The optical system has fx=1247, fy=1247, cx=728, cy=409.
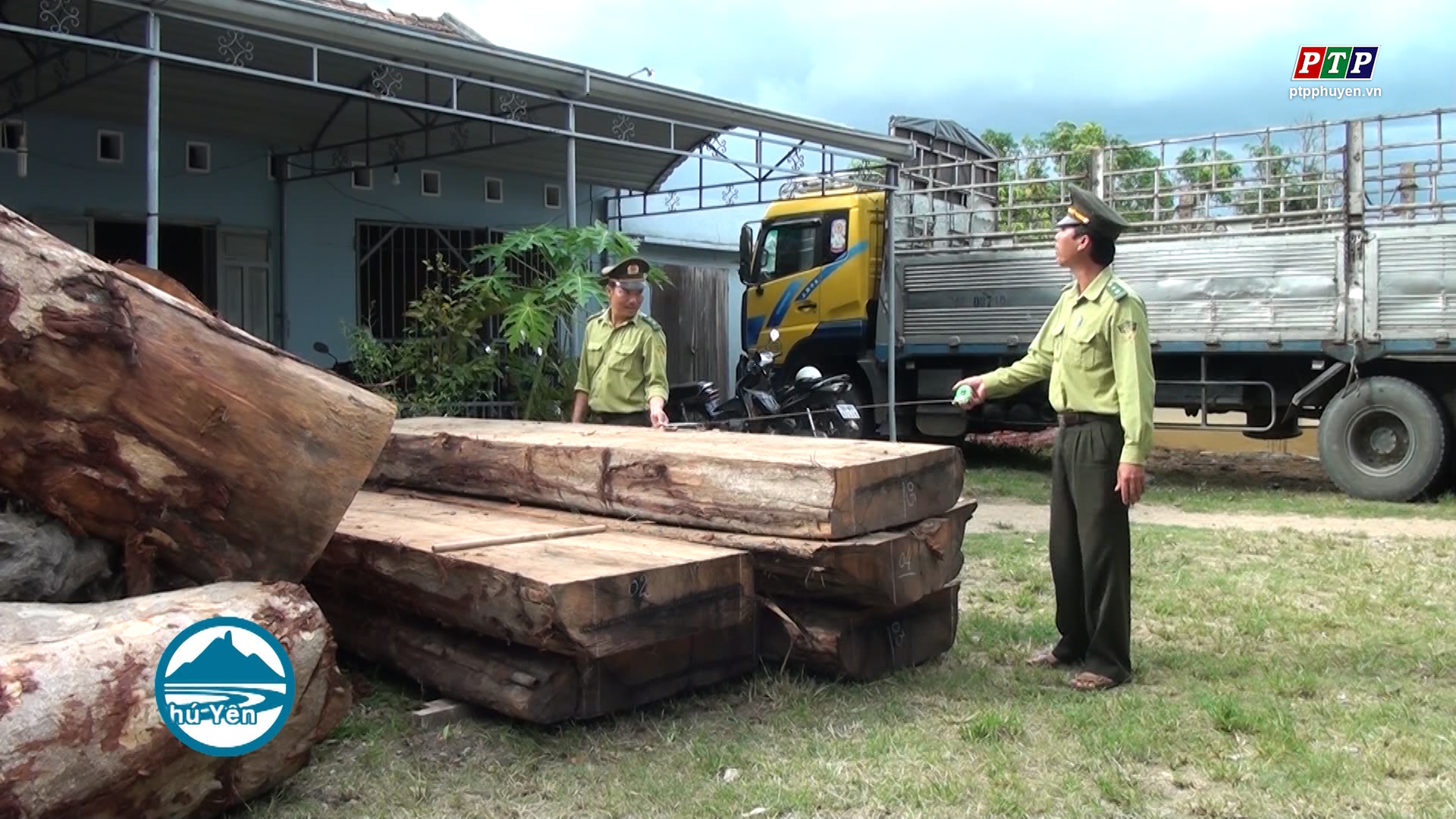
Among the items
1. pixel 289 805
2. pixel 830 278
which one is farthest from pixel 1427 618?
pixel 830 278

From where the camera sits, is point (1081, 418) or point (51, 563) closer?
point (51, 563)

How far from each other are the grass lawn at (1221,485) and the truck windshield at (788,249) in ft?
9.08

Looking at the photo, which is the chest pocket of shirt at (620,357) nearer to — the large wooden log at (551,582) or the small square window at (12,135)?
the large wooden log at (551,582)

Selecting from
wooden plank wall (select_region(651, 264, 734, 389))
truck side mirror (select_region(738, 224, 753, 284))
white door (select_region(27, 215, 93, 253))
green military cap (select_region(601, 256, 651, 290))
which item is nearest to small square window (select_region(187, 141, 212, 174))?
white door (select_region(27, 215, 93, 253))

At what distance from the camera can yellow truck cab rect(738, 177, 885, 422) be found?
12.6m

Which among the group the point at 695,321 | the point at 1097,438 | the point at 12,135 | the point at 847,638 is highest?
the point at 12,135

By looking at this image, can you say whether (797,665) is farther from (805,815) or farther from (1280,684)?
(1280,684)

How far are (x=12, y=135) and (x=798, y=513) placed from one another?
8539 mm

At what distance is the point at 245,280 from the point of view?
37.3ft

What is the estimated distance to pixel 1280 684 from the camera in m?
4.38

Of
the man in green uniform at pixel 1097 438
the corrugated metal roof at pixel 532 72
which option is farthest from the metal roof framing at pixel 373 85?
the man in green uniform at pixel 1097 438

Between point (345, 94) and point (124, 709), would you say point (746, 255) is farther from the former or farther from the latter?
point (124, 709)

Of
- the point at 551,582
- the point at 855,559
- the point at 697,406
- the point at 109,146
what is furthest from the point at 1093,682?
the point at 109,146

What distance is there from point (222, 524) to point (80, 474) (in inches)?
15.0
